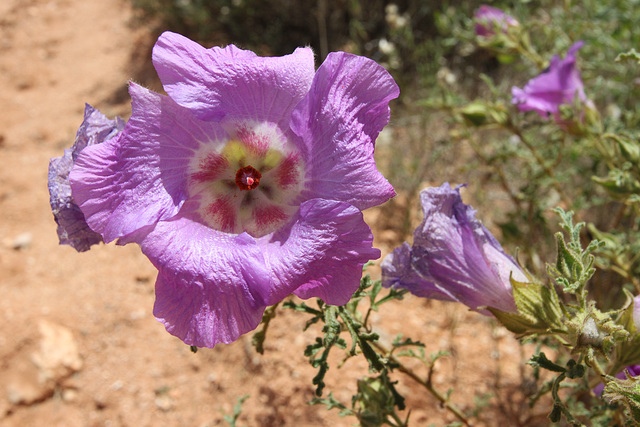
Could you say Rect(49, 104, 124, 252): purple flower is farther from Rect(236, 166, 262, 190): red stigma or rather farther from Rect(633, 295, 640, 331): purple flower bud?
Rect(633, 295, 640, 331): purple flower bud

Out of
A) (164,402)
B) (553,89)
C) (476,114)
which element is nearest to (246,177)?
(476,114)

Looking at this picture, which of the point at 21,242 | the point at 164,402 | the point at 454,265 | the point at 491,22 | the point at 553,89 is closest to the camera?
the point at 454,265

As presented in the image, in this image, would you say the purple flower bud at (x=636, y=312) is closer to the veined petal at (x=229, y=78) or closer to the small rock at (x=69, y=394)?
the veined petal at (x=229, y=78)

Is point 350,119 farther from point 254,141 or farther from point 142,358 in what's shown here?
point 142,358

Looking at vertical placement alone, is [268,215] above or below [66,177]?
below

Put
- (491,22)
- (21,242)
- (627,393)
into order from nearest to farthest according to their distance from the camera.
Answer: (627,393) → (491,22) → (21,242)

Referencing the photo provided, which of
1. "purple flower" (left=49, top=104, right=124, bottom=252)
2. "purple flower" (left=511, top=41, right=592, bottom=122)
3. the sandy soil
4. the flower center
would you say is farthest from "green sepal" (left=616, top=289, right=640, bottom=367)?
the sandy soil

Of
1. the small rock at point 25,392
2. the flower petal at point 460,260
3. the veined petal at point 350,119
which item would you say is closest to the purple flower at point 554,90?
the flower petal at point 460,260
